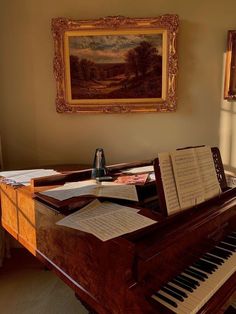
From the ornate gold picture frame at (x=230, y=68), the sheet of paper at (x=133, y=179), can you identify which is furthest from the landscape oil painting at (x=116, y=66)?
the sheet of paper at (x=133, y=179)

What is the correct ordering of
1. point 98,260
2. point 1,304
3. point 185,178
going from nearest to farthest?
point 98,260 → point 185,178 → point 1,304

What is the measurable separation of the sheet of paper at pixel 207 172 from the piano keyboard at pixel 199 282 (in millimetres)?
291

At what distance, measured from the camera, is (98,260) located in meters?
1.00

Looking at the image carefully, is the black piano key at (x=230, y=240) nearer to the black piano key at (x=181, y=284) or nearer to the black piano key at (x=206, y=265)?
the black piano key at (x=206, y=265)

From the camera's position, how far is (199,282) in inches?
42.8

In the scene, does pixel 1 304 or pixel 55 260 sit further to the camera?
pixel 1 304

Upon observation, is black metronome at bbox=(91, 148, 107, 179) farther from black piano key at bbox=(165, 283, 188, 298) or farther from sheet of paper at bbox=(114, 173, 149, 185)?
black piano key at bbox=(165, 283, 188, 298)

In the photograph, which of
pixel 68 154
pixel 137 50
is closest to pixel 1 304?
pixel 68 154

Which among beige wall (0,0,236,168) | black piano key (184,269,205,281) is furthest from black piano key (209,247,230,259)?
beige wall (0,0,236,168)

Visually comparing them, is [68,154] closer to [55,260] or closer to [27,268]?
[27,268]

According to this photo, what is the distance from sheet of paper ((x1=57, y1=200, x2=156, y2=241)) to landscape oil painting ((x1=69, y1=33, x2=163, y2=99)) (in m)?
1.49

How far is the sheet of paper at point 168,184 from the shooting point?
1135 mm

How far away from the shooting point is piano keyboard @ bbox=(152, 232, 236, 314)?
0.97m

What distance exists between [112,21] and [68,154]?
1.31 meters
